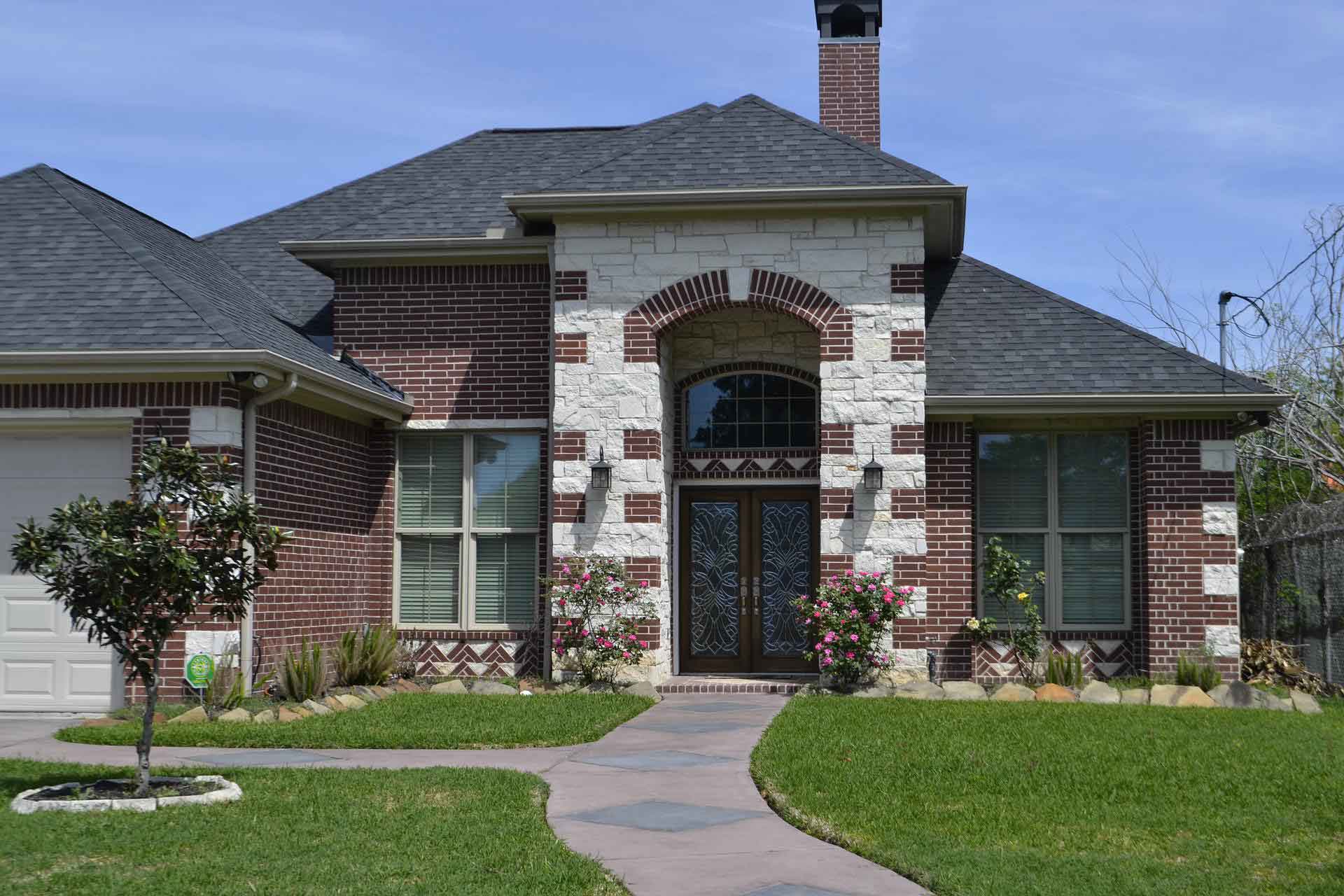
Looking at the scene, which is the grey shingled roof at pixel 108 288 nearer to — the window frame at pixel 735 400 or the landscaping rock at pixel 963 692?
the window frame at pixel 735 400

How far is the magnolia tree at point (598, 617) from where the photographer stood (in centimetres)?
1386

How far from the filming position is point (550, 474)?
49.2ft

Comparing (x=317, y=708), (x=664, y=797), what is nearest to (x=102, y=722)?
(x=317, y=708)

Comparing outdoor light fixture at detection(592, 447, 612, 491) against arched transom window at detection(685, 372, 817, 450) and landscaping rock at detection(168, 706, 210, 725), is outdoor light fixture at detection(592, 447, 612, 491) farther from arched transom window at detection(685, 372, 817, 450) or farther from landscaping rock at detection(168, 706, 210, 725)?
landscaping rock at detection(168, 706, 210, 725)

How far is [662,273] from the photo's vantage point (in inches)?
569

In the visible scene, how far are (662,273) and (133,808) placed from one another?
27.8ft

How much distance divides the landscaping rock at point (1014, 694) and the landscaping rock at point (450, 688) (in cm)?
522

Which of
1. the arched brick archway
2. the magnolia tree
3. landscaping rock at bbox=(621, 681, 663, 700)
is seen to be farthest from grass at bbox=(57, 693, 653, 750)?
the arched brick archway

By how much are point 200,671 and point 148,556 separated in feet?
14.3

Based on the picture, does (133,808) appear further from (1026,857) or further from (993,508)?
(993,508)

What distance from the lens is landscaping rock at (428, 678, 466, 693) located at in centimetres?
1376

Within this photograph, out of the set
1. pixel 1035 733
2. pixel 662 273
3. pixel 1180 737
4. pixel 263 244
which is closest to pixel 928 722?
pixel 1035 733

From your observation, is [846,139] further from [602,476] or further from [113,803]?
[113,803]

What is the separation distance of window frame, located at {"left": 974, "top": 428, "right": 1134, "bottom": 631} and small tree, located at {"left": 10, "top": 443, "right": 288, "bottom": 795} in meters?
9.16
